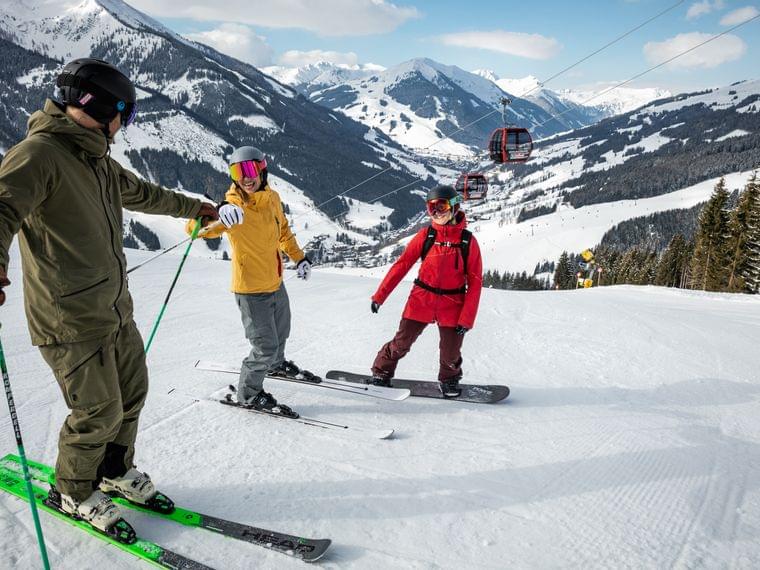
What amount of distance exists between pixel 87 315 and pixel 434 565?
2.13 meters

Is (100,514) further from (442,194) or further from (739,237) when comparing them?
(739,237)

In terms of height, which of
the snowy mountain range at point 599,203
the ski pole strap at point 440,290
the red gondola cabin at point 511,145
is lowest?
the ski pole strap at point 440,290

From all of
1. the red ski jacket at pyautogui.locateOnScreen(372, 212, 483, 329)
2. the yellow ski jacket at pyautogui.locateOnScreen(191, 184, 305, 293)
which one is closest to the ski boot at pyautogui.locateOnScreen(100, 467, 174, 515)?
the yellow ski jacket at pyautogui.locateOnScreen(191, 184, 305, 293)

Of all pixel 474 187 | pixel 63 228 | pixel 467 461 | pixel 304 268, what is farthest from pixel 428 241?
pixel 474 187

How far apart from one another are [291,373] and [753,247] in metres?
33.8

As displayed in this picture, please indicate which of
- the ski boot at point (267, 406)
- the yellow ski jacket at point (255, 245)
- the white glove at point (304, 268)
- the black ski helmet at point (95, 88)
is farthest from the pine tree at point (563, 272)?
the black ski helmet at point (95, 88)

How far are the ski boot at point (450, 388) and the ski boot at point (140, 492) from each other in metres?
2.63

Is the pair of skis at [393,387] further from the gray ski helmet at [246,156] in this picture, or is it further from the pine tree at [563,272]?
the pine tree at [563,272]

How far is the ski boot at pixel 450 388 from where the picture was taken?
432 centimetres

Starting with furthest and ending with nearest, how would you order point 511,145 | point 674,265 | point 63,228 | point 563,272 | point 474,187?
point 563,272, point 674,265, point 474,187, point 511,145, point 63,228

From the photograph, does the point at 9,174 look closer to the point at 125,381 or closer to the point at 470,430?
the point at 125,381

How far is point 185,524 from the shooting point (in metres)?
2.38

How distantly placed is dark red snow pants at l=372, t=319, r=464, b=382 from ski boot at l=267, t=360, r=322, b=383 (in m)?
0.69

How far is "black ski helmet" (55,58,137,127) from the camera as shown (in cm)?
205
